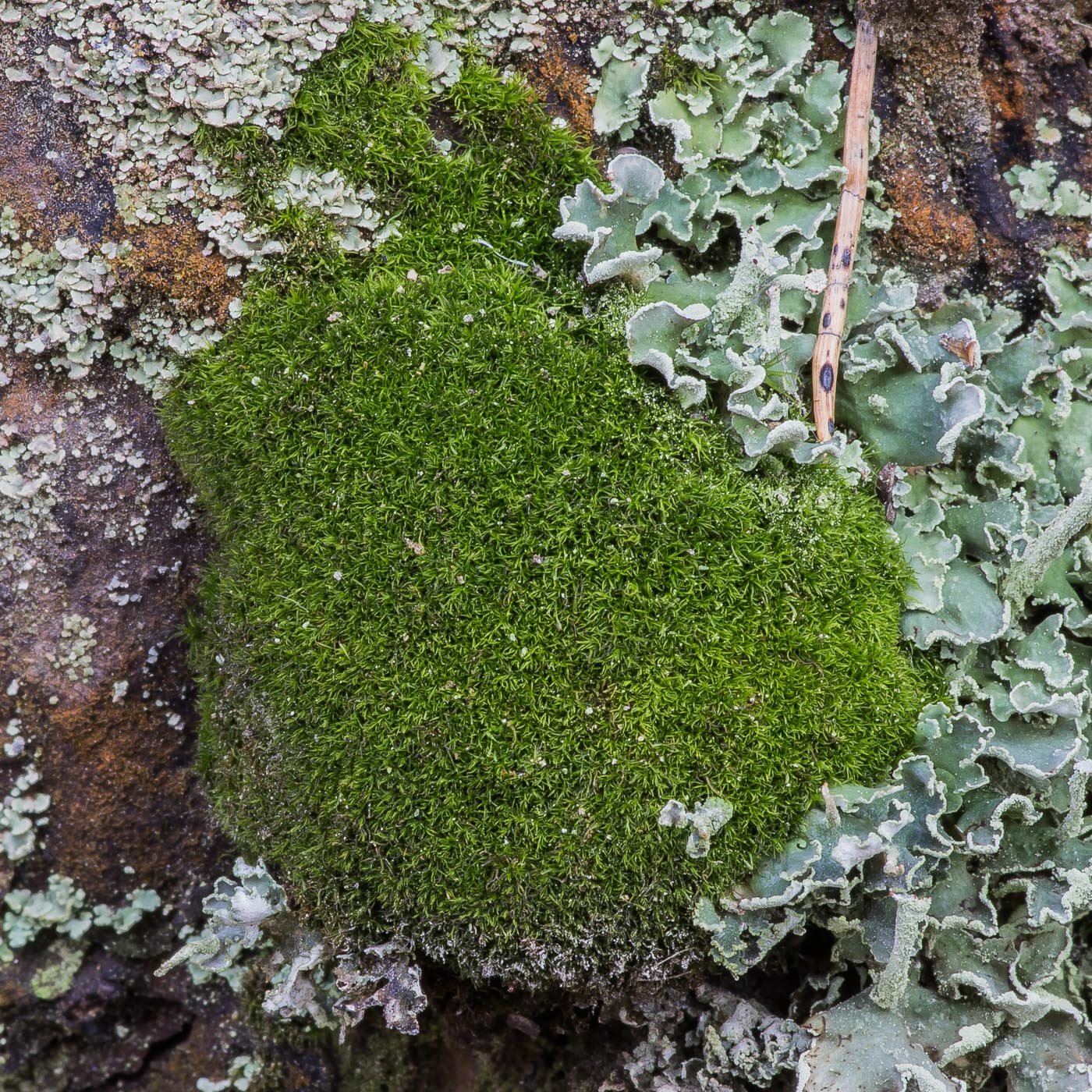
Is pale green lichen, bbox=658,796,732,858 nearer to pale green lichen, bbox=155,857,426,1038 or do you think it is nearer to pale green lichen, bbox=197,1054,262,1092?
pale green lichen, bbox=155,857,426,1038

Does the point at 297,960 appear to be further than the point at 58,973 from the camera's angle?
No

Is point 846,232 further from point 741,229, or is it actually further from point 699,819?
point 699,819

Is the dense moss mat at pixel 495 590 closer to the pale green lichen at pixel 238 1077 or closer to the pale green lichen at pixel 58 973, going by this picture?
the pale green lichen at pixel 238 1077

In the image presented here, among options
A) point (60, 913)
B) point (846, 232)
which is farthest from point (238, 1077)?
point (846, 232)

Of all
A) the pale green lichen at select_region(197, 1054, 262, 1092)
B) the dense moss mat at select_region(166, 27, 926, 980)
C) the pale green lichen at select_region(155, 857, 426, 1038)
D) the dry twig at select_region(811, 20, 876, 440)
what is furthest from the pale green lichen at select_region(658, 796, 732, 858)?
the pale green lichen at select_region(197, 1054, 262, 1092)

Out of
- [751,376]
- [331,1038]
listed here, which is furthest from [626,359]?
[331,1038]

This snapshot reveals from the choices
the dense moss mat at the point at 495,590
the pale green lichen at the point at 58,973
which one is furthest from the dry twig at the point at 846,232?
the pale green lichen at the point at 58,973

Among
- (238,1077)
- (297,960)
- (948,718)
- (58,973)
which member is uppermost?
(948,718)
